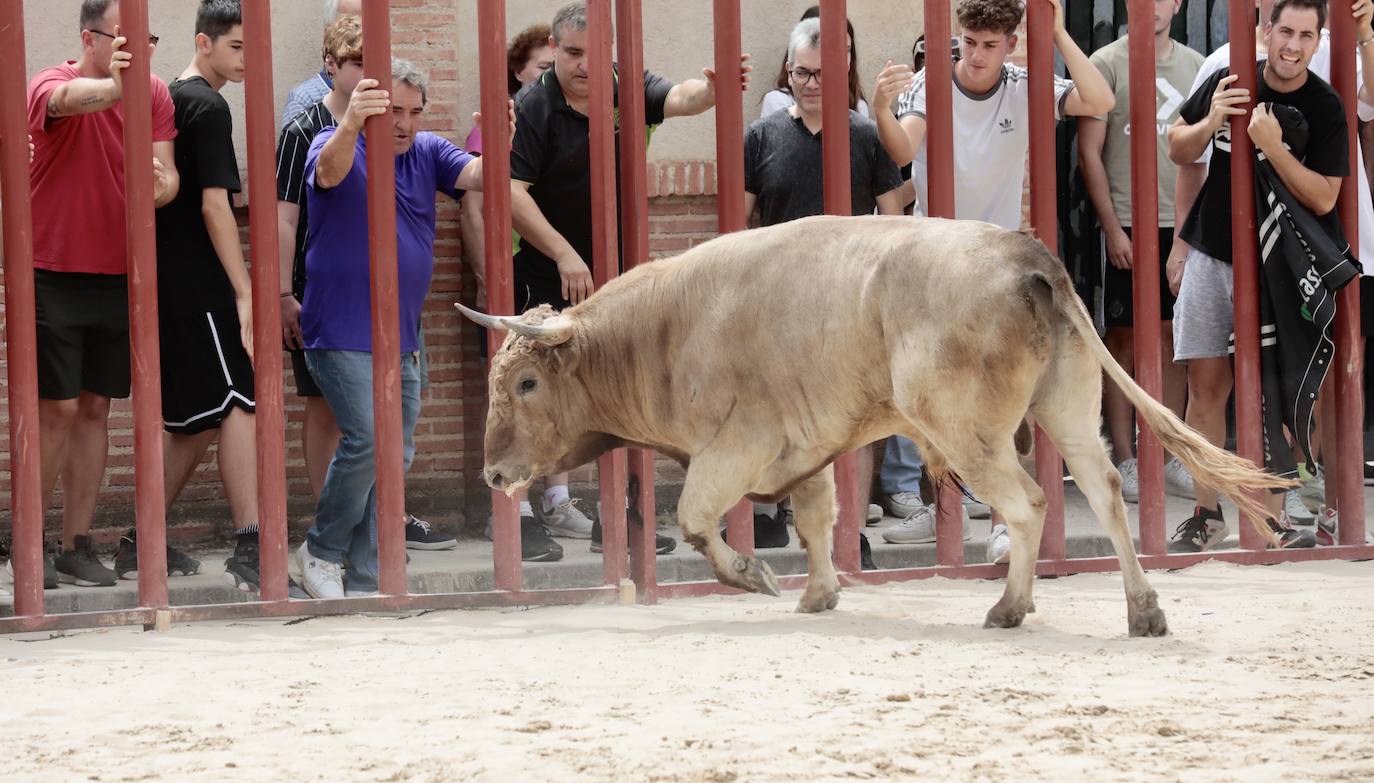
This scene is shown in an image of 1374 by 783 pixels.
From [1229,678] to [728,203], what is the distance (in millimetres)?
2820

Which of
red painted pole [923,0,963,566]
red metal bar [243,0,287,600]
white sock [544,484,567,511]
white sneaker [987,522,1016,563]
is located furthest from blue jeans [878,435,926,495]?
red metal bar [243,0,287,600]

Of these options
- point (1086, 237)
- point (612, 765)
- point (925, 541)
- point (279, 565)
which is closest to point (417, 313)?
point (279, 565)

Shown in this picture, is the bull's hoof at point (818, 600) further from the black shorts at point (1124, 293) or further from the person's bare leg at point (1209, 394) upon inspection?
the black shorts at point (1124, 293)

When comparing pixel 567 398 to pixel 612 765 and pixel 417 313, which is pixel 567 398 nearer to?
pixel 417 313

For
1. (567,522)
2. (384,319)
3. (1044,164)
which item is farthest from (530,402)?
(1044,164)

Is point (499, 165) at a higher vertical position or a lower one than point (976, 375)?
higher

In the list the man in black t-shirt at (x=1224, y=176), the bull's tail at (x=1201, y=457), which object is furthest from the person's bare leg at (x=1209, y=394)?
the bull's tail at (x=1201, y=457)

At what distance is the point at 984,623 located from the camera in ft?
18.7

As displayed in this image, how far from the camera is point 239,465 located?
7.00 meters

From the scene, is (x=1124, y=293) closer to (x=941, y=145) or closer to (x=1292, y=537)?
(x=1292, y=537)

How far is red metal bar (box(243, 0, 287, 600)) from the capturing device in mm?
6254

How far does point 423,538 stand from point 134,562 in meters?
1.48

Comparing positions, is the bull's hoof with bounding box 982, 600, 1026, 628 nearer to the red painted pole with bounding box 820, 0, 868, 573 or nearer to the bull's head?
the red painted pole with bounding box 820, 0, 868, 573

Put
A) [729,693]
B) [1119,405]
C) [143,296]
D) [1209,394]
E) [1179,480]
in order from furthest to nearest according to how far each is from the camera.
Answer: [1179,480] → [1119,405] → [1209,394] → [143,296] → [729,693]
